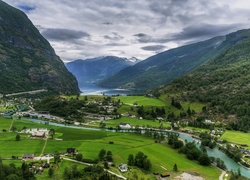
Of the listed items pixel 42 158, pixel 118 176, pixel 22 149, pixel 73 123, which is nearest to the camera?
pixel 118 176

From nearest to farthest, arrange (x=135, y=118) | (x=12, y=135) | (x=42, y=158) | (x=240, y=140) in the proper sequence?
1. (x=42, y=158)
2. (x=12, y=135)
3. (x=240, y=140)
4. (x=135, y=118)

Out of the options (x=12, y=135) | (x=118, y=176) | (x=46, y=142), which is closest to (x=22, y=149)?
(x=46, y=142)

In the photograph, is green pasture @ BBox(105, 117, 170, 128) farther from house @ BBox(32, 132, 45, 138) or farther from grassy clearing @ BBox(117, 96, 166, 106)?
house @ BBox(32, 132, 45, 138)

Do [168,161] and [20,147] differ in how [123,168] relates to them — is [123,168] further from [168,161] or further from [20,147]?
[20,147]

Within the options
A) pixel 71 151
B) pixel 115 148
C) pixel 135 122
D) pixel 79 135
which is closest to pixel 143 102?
pixel 135 122

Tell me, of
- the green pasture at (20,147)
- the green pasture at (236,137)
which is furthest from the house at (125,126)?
the green pasture at (20,147)

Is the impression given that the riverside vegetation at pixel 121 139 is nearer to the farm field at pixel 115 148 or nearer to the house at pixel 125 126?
the farm field at pixel 115 148

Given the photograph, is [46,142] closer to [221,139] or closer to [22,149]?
[22,149]
